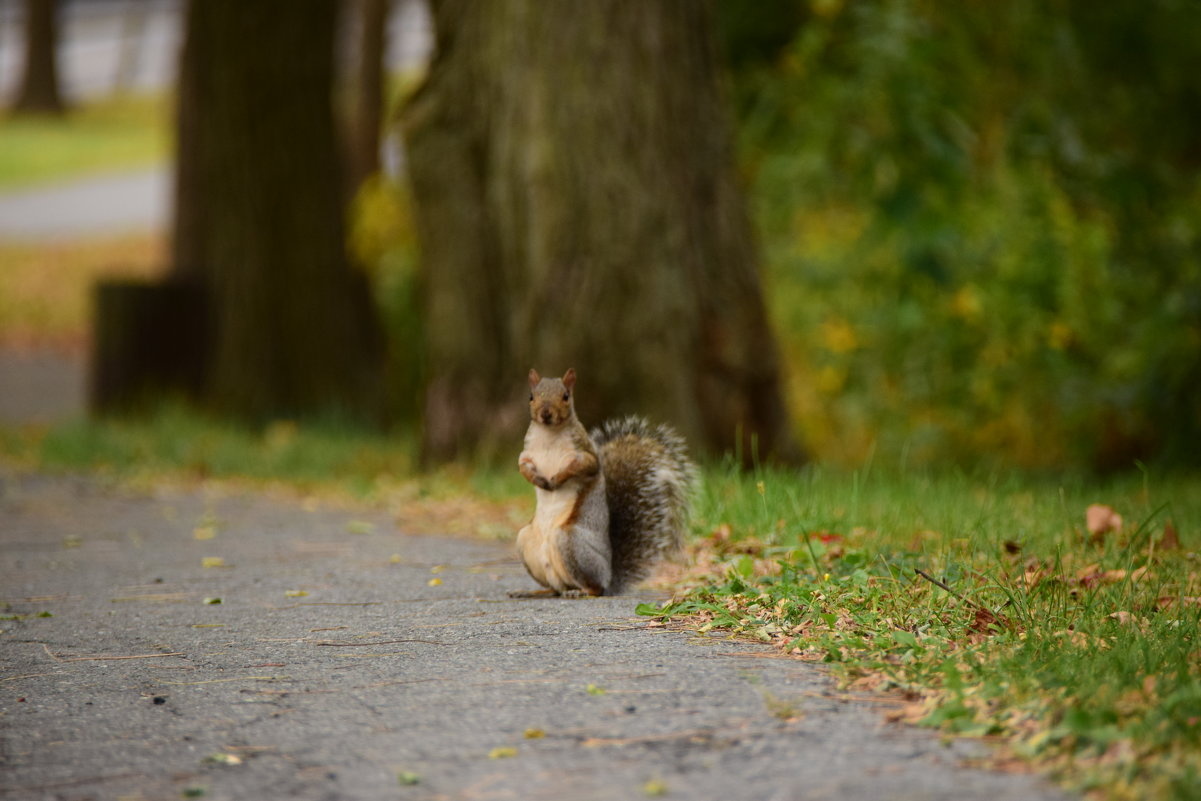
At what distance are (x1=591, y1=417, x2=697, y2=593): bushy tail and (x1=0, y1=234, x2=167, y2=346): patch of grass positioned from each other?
16768mm

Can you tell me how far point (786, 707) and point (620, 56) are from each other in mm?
4844

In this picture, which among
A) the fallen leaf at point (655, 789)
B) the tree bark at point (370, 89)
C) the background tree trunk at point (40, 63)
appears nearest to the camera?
the fallen leaf at point (655, 789)

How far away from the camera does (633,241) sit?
23.7 feet

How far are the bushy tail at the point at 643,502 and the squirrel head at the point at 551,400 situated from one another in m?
0.27

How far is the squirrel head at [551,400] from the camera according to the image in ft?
13.9

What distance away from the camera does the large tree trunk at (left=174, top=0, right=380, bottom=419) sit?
10805mm

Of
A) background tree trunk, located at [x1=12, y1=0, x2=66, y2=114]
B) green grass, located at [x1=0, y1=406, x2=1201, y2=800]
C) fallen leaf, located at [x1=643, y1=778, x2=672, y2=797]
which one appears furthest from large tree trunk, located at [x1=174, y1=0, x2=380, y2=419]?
background tree trunk, located at [x1=12, y1=0, x2=66, y2=114]

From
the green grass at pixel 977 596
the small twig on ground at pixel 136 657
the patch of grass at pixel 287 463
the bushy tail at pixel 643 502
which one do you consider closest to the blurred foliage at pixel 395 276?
the patch of grass at pixel 287 463

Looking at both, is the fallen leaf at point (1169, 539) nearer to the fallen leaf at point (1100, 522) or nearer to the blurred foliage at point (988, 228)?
the fallen leaf at point (1100, 522)

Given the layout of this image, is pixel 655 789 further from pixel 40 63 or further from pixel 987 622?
pixel 40 63

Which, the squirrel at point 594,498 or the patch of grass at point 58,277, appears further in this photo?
the patch of grass at point 58,277

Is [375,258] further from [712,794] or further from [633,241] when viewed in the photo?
[712,794]

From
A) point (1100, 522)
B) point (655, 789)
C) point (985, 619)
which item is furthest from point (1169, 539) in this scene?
point (655, 789)

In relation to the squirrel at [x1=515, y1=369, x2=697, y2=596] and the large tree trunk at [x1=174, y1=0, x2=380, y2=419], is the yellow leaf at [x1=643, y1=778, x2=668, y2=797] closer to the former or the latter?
the squirrel at [x1=515, y1=369, x2=697, y2=596]
